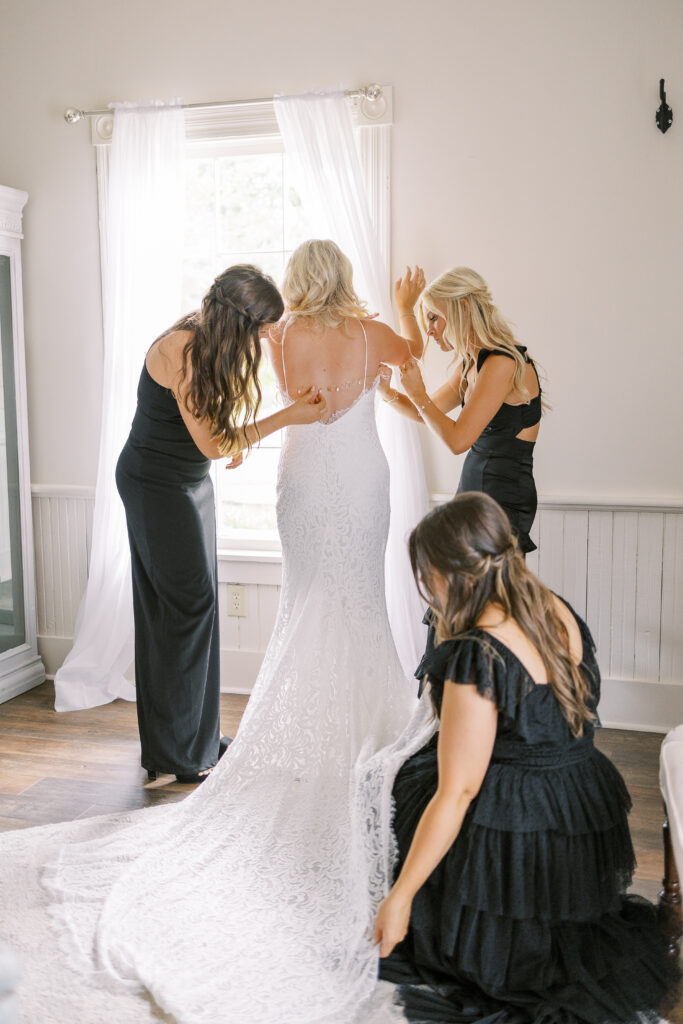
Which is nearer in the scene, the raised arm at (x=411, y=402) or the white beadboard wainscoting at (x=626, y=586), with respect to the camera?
the raised arm at (x=411, y=402)

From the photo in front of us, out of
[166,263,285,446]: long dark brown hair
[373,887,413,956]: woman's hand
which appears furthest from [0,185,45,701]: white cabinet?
[373,887,413,956]: woman's hand

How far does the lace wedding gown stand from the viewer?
1838 millimetres

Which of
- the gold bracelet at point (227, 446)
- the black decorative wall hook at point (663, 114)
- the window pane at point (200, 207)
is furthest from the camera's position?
the window pane at point (200, 207)

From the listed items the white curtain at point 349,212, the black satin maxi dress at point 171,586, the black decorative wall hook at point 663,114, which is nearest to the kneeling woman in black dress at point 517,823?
the black satin maxi dress at point 171,586

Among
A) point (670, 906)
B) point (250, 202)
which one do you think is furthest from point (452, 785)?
point (250, 202)

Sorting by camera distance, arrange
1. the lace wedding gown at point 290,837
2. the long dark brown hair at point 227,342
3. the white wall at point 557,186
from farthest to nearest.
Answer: the white wall at point 557,186 < the long dark brown hair at point 227,342 < the lace wedding gown at point 290,837

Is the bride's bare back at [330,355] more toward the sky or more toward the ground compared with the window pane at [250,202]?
more toward the ground

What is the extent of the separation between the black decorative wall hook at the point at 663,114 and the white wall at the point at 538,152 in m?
0.04

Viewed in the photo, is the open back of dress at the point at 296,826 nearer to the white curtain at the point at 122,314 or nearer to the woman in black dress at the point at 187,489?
the woman in black dress at the point at 187,489

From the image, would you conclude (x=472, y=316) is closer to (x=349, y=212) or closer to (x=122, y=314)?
(x=349, y=212)

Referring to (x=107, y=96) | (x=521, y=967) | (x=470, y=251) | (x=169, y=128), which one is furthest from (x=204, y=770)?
(x=107, y=96)

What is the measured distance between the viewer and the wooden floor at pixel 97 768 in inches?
108

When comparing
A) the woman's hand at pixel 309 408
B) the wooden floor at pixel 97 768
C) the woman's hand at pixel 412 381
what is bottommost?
the wooden floor at pixel 97 768

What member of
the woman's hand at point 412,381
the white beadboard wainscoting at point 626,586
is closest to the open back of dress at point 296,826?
the woman's hand at point 412,381
